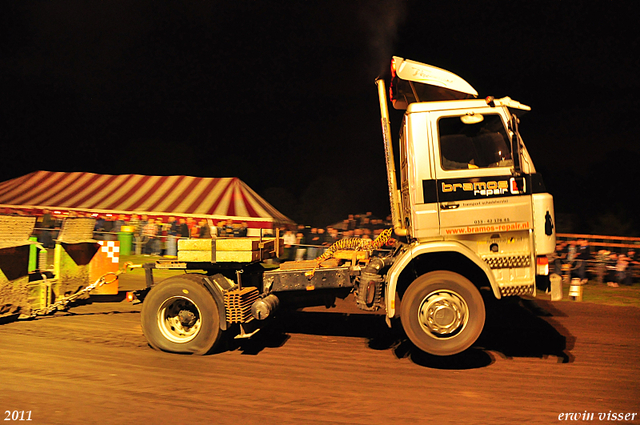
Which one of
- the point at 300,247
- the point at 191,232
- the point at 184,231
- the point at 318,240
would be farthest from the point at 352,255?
the point at 184,231

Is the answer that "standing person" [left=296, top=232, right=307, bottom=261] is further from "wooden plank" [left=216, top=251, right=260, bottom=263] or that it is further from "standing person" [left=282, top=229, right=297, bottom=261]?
"wooden plank" [left=216, top=251, right=260, bottom=263]

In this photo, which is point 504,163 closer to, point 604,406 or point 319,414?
point 604,406

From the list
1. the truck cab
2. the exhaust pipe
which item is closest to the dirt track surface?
the truck cab

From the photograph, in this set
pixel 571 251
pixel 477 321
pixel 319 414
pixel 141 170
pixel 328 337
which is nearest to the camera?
pixel 319 414

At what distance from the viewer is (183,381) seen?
4.54 m

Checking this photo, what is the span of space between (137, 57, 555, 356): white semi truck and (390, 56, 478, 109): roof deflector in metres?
0.01

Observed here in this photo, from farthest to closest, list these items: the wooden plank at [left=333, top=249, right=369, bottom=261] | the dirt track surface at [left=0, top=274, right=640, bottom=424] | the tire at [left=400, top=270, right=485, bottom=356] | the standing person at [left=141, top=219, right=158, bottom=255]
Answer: the standing person at [left=141, top=219, right=158, bottom=255], the wooden plank at [left=333, top=249, right=369, bottom=261], the tire at [left=400, top=270, right=485, bottom=356], the dirt track surface at [left=0, top=274, right=640, bottom=424]

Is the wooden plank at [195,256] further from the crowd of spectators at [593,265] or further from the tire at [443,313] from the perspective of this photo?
the crowd of spectators at [593,265]

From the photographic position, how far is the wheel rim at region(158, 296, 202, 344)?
552 centimetres

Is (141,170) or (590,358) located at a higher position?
(141,170)

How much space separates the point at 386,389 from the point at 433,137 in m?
2.75

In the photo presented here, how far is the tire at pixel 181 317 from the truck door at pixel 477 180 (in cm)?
289

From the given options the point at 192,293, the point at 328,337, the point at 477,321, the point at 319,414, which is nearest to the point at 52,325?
the point at 192,293

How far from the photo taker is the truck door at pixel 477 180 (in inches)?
198
